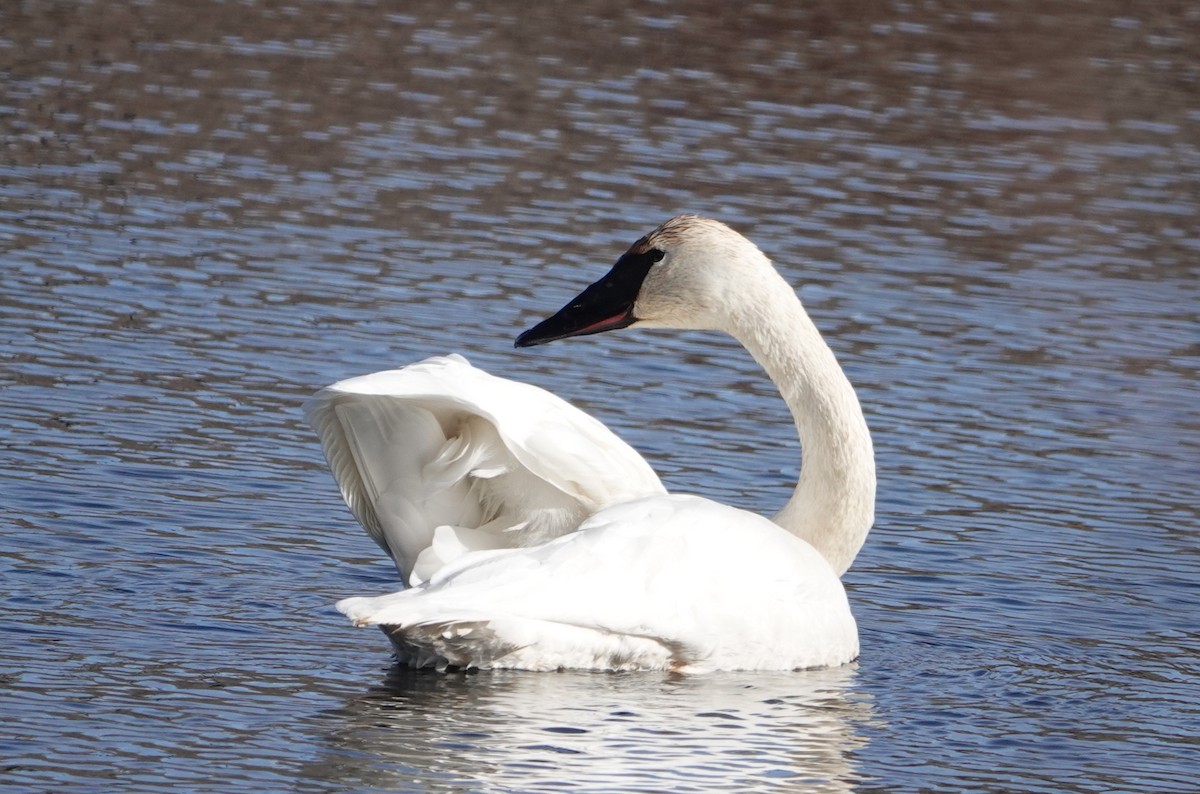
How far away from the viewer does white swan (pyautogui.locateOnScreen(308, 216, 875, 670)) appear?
686cm

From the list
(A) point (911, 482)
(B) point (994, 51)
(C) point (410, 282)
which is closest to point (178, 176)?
(C) point (410, 282)

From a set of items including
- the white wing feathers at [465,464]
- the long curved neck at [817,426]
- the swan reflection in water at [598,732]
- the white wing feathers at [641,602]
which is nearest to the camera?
the swan reflection in water at [598,732]

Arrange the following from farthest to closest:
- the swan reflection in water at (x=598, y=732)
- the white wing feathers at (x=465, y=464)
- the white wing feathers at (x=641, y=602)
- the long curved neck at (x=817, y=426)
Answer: the long curved neck at (x=817, y=426) < the white wing feathers at (x=465, y=464) < the white wing feathers at (x=641, y=602) < the swan reflection in water at (x=598, y=732)

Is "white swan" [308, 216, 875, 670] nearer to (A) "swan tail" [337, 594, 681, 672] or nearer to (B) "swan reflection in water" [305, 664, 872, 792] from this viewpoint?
(A) "swan tail" [337, 594, 681, 672]

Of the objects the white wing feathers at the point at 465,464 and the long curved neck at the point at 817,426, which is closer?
the white wing feathers at the point at 465,464

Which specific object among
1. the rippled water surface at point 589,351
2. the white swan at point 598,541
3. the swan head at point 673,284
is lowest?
the rippled water surface at point 589,351

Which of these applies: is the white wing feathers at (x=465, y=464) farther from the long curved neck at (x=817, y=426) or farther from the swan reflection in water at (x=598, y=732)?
the long curved neck at (x=817, y=426)

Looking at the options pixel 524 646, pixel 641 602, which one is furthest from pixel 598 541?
pixel 524 646

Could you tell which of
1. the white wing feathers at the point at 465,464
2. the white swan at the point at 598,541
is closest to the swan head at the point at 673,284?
the white swan at the point at 598,541

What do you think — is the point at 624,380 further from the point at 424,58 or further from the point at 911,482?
the point at 424,58

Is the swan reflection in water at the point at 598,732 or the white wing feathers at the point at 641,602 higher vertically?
the white wing feathers at the point at 641,602

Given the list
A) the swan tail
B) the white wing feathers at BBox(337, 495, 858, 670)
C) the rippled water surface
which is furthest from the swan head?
the swan tail

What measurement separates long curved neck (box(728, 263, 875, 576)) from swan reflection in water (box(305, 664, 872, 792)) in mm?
695

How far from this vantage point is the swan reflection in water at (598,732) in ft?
20.5
